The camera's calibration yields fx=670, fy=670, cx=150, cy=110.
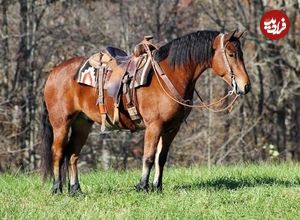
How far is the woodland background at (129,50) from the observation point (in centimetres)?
2075

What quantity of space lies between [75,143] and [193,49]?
1975 mm

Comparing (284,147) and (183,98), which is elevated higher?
(183,98)

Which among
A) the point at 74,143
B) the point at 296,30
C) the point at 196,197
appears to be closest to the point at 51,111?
the point at 74,143

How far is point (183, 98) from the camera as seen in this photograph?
24.1ft

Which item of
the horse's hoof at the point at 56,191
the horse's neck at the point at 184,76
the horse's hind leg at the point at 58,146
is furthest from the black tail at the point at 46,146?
the horse's neck at the point at 184,76

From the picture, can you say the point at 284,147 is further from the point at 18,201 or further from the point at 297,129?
the point at 18,201

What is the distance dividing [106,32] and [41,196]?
14.9 metres

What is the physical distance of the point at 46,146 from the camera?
8.28m

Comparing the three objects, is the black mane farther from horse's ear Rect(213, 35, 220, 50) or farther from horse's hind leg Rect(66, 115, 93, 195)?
horse's hind leg Rect(66, 115, 93, 195)

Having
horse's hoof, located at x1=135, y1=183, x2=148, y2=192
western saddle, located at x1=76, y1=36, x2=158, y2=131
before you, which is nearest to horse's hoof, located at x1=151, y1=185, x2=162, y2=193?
horse's hoof, located at x1=135, y1=183, x2=148, y2=192

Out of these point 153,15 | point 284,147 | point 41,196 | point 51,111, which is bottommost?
point 284,147

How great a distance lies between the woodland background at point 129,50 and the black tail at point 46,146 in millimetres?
11485

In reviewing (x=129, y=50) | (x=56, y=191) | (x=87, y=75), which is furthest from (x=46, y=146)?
(x=129, y=50)

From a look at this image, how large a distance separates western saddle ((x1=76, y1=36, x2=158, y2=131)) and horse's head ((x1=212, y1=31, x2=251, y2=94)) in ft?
2.67
